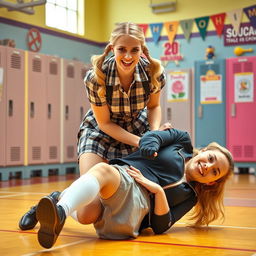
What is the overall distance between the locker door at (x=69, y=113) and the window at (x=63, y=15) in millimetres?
970

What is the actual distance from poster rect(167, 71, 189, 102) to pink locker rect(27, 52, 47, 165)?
2059 mm

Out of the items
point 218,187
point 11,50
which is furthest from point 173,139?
point 11,50

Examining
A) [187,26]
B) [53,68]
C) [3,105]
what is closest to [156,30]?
[187,26]

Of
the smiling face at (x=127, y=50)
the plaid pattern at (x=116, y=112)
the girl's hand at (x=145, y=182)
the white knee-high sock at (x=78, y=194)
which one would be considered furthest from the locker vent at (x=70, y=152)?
the white knee-high sock at (x=78, y=194)

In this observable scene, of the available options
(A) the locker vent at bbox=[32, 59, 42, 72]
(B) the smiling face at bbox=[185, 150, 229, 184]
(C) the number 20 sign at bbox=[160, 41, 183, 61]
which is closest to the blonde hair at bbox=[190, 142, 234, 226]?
(B) the smiling face at bbox=[185, 150, 229, 184]

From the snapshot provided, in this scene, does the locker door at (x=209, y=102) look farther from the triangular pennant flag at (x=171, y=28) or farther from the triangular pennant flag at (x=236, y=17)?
the triangular pennant flag at (x=171, y=28)

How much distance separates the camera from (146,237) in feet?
8.39

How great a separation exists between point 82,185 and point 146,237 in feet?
1.84

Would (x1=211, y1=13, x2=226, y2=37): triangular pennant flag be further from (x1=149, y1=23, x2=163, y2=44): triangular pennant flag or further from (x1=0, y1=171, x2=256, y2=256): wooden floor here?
(x1=0, y1=171, x2=256, y2=256): wooden floor

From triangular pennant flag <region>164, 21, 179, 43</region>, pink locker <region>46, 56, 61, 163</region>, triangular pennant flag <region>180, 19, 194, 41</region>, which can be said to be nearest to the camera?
pink locker <region>46, 56, 61, 163</region>

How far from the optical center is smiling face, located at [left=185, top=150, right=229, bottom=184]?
2.62 meters

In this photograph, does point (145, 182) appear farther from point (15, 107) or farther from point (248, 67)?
point (248, 67)

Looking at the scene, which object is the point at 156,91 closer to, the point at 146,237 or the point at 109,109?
the point at 109,109

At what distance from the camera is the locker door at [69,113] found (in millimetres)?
8328
